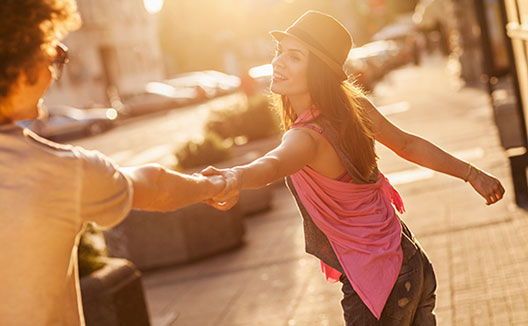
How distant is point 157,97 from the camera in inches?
1841

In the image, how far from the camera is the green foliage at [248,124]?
1466cm

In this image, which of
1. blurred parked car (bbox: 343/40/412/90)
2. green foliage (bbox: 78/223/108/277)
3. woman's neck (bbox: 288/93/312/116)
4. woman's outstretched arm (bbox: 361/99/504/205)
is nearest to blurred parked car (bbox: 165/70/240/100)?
blurred parked car (bbox: 343/40/412/90)

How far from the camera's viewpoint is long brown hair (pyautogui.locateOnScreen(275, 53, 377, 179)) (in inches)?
127

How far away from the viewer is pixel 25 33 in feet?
6.99

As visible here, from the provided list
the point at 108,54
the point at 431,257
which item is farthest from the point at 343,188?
the point at 108,54

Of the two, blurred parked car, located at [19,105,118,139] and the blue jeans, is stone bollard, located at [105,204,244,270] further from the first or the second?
blurred parked car, located at [19,105,118,139]

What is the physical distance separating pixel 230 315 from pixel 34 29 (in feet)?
15.9

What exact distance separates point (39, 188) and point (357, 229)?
1.54 metres

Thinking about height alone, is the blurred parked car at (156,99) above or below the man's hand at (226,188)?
below

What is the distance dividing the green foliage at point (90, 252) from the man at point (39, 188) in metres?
3.89

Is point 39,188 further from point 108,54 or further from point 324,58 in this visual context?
point 108,54

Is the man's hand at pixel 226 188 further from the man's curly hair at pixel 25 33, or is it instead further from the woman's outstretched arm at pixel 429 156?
the woman's outstretched arm at pixel 429 156

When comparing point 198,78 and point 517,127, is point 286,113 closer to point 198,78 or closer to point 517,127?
point 517,127

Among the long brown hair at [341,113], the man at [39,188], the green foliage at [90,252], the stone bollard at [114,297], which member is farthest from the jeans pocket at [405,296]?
the green foliage at [90,252]
